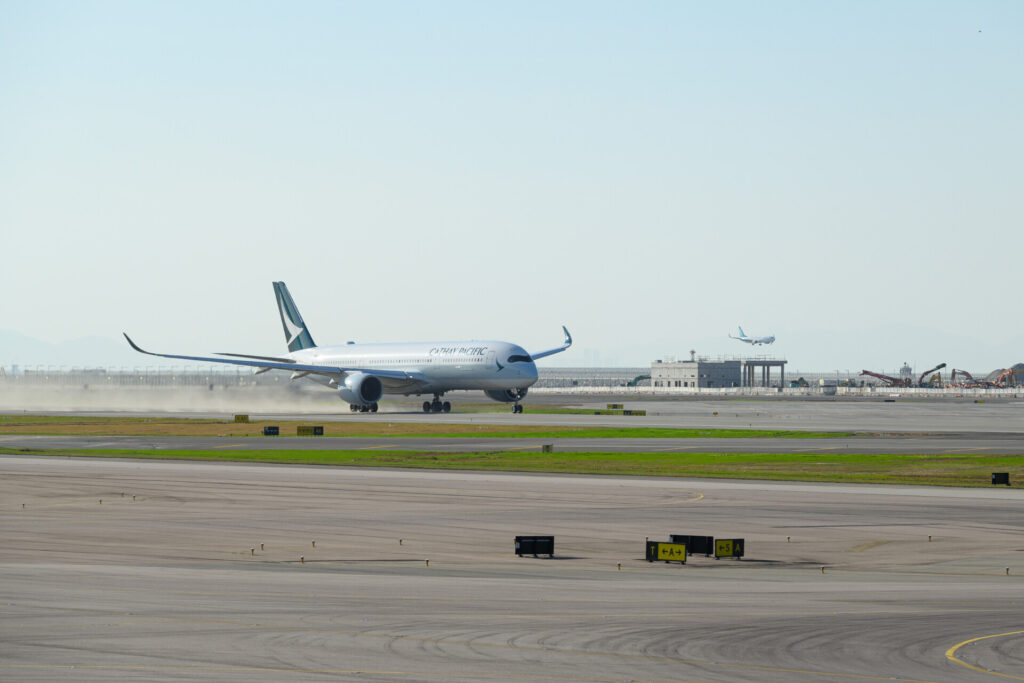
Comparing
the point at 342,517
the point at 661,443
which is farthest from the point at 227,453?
the point at 342,517

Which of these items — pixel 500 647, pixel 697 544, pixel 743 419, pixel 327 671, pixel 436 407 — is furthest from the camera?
pixel 436 407

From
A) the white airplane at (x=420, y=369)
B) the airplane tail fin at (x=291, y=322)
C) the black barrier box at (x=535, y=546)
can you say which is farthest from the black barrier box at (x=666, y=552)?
the airplane tail fin at (x=291, y=322)

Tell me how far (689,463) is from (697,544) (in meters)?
27.1

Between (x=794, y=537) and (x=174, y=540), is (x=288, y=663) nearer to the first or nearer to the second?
(x=174, y=540)

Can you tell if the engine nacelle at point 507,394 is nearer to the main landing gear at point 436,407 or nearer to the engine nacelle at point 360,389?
the main landing gear at point 436,407

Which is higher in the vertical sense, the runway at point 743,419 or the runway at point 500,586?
the runway at point 743,419

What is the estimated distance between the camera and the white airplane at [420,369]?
109 m

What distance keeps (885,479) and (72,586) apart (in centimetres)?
3236

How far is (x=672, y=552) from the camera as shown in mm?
26500

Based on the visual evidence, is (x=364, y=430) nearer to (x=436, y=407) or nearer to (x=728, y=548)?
(x=436, y=407)

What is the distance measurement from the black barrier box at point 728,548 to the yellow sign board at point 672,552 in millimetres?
969

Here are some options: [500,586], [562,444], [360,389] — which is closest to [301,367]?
[360,389]

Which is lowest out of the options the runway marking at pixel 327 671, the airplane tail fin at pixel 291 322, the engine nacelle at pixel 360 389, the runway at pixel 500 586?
the runway marking at pixel 327 671

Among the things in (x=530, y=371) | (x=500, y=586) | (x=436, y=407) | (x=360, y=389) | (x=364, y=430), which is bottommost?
(x=500, y=586)
